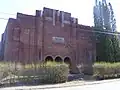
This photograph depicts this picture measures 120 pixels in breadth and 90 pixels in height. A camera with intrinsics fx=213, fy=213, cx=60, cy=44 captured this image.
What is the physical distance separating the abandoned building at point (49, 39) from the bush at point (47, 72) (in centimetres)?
1261

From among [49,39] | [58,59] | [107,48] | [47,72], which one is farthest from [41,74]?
[107,48]

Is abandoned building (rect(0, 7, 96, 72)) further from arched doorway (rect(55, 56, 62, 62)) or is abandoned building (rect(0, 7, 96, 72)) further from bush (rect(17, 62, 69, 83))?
bush (rect(17, 62, 69, 83))

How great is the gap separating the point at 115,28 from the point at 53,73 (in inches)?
1082

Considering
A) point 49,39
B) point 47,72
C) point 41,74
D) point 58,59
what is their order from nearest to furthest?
point 47,72 → point 41,74 → point 49,39 → point 58,59

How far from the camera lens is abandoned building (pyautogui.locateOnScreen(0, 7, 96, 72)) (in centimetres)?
3578

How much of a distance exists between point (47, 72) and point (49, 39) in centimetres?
1670

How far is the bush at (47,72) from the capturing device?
71.9ft

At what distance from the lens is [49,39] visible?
126 ft

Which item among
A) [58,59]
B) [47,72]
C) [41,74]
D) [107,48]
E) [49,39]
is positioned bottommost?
[41,74]

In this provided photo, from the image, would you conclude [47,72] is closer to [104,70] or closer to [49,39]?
[104,70]

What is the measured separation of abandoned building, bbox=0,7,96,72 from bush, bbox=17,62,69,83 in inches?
497

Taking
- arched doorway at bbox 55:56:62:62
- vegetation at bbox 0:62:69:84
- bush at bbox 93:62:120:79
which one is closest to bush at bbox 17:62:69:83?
vegetation at bbox 0:62:69:84

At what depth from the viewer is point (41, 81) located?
22062 millimetres

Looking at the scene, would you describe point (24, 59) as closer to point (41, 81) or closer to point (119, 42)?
point (41, 81)
